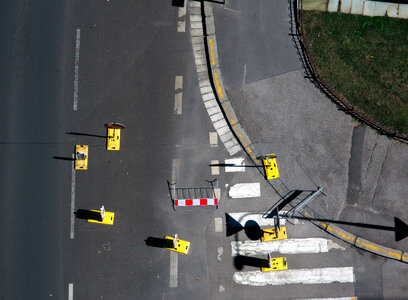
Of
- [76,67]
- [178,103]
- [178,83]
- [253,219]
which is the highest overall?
[76,67]

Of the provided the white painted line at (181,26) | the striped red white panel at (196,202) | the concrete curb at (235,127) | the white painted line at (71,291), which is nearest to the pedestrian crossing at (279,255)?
the concrete curb at (235,127)

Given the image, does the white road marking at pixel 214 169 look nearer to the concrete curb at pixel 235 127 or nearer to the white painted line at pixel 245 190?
the white painted line at pixel 245 190

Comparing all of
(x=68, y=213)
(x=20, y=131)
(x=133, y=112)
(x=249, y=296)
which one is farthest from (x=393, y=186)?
(x=20, y=131)

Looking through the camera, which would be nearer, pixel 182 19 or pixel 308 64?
pixel 182 19

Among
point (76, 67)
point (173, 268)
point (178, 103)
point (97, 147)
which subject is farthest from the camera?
point (178, 103)

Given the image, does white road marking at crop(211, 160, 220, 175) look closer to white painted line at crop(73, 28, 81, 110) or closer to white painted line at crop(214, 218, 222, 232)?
white painted line at crop(214, 218, 222, 232)

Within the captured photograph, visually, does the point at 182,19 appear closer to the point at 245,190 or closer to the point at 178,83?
the point at 178,83

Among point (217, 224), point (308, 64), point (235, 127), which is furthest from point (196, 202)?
point (308, 64)
